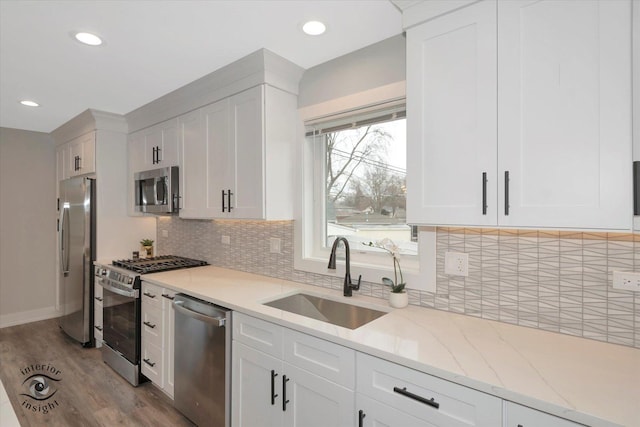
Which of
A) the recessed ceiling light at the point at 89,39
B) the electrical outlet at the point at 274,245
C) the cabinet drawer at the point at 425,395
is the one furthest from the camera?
the electrical outlet at the point at 274,245

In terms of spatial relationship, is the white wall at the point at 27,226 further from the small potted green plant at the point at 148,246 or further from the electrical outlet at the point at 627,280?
the electrical outlet at the point at 627,280

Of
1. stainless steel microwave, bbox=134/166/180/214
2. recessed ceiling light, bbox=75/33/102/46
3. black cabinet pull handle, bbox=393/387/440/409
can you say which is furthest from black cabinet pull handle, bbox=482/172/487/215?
stainless steel microwave, bbox=134/166/180/214

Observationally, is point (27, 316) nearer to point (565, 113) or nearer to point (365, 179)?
point (365, 179)

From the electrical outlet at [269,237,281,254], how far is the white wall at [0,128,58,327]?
3.65 meters

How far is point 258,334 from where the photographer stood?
5.89 ft

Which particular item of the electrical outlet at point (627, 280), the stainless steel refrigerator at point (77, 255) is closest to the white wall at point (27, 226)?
the stainless steel refrigerator at point (77, 255)

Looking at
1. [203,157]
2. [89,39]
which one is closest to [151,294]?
[203,157]

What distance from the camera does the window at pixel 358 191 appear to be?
2088mm

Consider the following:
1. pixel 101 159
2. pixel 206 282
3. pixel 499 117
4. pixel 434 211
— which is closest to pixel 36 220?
pixel 101 159

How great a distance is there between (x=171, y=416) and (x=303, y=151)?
6.92 ft

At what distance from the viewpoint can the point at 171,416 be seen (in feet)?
7.70

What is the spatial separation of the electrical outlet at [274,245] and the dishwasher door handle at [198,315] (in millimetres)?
741

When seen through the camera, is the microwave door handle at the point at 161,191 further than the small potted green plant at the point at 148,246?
No

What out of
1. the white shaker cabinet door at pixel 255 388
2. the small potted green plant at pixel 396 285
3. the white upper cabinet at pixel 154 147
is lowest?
the white shaker cabinet door at pixel 255 388
